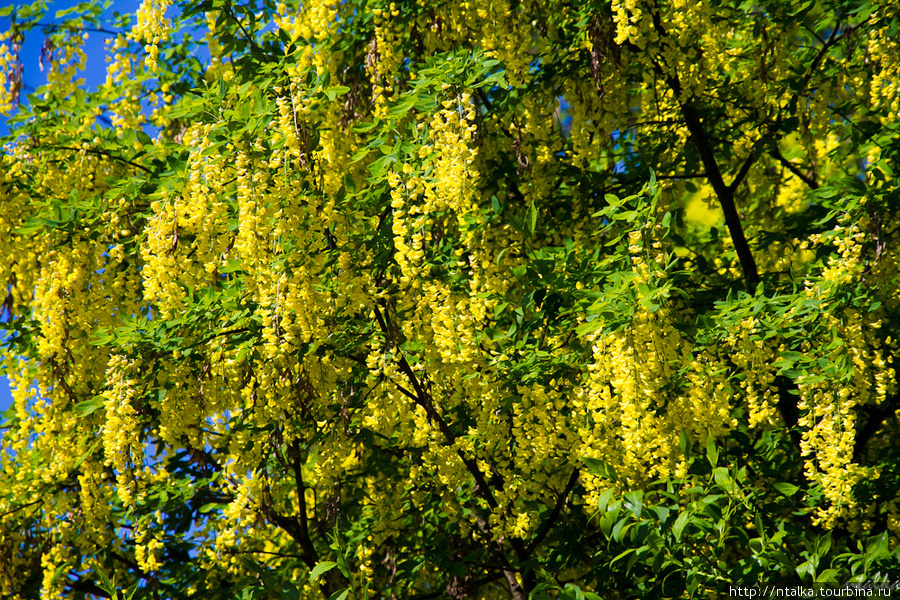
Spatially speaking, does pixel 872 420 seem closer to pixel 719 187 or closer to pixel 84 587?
pixel 719 187

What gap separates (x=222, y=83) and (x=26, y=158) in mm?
1834

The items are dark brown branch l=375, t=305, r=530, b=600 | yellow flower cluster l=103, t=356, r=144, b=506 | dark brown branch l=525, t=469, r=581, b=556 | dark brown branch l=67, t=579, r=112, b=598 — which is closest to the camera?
yellow flower cluster l=103, t=356, r=144, b=506

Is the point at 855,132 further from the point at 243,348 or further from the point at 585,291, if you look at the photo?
the point at 243,348

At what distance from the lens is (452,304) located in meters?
3.38

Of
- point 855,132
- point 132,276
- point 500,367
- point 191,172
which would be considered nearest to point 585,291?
point 500,367

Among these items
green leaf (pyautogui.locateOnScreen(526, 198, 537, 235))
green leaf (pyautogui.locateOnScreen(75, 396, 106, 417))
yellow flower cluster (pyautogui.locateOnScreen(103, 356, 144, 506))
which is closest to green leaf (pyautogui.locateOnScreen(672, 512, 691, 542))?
green leaf (pyautogui.locateOnScreen(526, 198, 537, 235))

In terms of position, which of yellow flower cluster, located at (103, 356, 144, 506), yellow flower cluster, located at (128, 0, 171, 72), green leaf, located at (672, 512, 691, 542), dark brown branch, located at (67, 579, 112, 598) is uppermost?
yellow flower cluster, located at (128, 0, 171, 72)

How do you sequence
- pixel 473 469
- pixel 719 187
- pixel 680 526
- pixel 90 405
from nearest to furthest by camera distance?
pixel 680 526, pixel 90 405, pixel 473 469, pixel 719 187

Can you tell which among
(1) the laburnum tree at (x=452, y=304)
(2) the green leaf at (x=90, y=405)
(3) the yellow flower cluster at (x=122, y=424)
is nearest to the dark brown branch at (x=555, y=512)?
(1) the laburnum tree at (x=452, y=304)

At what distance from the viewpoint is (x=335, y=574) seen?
383 cm

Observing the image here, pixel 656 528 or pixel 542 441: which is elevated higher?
pixel 542 441

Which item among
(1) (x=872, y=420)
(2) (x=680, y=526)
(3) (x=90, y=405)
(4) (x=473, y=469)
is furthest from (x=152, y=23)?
(1) (x=872, y=420)

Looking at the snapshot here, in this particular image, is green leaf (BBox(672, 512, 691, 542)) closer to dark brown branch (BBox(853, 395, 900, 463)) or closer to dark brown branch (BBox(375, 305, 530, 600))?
dark brown branch (BBox(375, 305, 530, 600))

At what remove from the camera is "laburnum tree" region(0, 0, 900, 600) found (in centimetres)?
311
